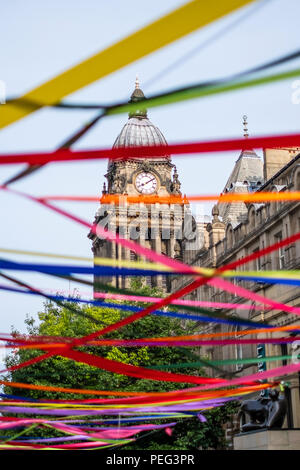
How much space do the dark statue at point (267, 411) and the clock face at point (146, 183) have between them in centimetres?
5985

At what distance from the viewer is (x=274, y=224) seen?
34.4 m

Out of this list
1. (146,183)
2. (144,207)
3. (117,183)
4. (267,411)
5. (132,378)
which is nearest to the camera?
(267,411)

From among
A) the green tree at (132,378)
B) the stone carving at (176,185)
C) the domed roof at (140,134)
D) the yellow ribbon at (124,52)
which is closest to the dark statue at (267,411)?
the green tree at (132,378)

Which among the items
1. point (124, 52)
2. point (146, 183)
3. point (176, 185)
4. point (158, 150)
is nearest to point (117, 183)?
point (146, 183)

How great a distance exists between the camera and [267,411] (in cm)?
2173

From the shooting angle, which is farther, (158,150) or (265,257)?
(265,257)

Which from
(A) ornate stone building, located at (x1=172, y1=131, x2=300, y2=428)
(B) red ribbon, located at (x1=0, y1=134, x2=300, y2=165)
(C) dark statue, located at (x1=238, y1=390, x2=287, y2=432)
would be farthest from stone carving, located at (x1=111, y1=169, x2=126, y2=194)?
(B) red ribbon, located at (x1=0, y1=134, x2=300, y2=165)

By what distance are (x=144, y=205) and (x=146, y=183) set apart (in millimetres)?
2550

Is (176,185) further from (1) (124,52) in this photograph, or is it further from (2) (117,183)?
(1) (124,52)

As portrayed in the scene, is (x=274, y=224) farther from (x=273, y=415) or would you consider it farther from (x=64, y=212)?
(x=64, y=212)

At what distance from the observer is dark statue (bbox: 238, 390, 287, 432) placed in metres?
21.1

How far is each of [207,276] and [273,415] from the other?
53.5ft
